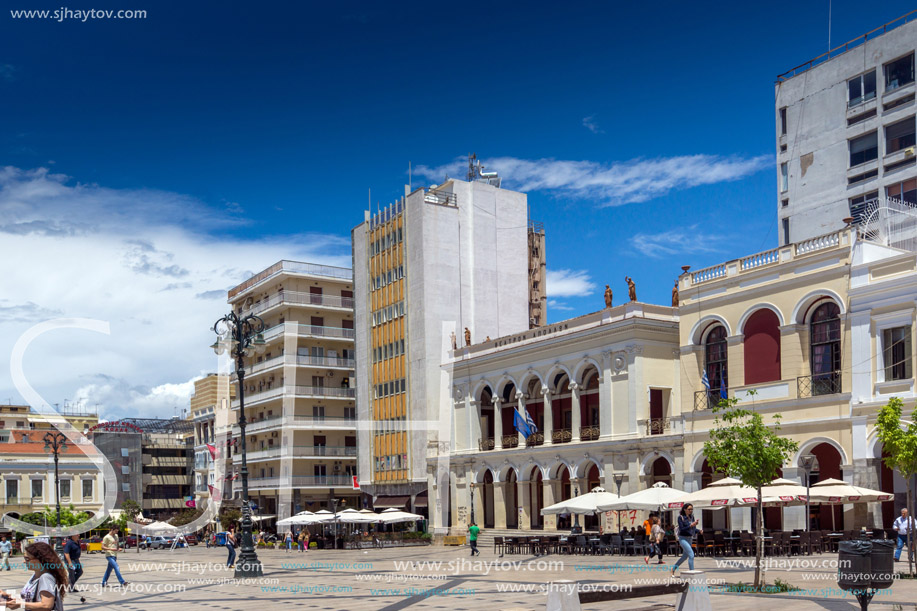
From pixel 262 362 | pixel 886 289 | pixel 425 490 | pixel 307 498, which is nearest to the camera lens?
pixel 886 289

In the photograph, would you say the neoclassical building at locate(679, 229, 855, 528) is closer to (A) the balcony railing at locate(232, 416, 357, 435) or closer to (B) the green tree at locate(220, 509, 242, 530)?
(A) the balcony railing at locate(232, 416, 357, 435)

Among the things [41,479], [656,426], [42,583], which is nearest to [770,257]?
[656,426]

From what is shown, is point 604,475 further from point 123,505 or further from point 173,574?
point 123,505

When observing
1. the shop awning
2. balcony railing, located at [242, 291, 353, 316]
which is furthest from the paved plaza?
balcony railing, located at [242, 291, 353, 316]

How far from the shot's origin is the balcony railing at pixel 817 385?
3456 cm

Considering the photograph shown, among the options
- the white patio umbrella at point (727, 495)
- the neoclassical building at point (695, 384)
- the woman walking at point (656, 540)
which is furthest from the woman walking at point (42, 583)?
the neoclassical building at point (695, 384)

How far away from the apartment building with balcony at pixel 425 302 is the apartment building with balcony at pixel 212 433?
19275mm

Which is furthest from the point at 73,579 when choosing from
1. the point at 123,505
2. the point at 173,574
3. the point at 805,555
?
the point at 123,505

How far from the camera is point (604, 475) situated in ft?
143

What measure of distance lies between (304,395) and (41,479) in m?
27.7

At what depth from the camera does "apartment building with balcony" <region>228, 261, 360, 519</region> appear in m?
70.2

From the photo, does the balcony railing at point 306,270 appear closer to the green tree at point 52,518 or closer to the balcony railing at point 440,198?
the balcony railing at point 440,198

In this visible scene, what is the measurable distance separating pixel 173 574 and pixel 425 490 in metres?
27.4

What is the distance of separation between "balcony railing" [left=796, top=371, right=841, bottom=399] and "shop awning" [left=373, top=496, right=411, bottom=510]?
30.6 metres
